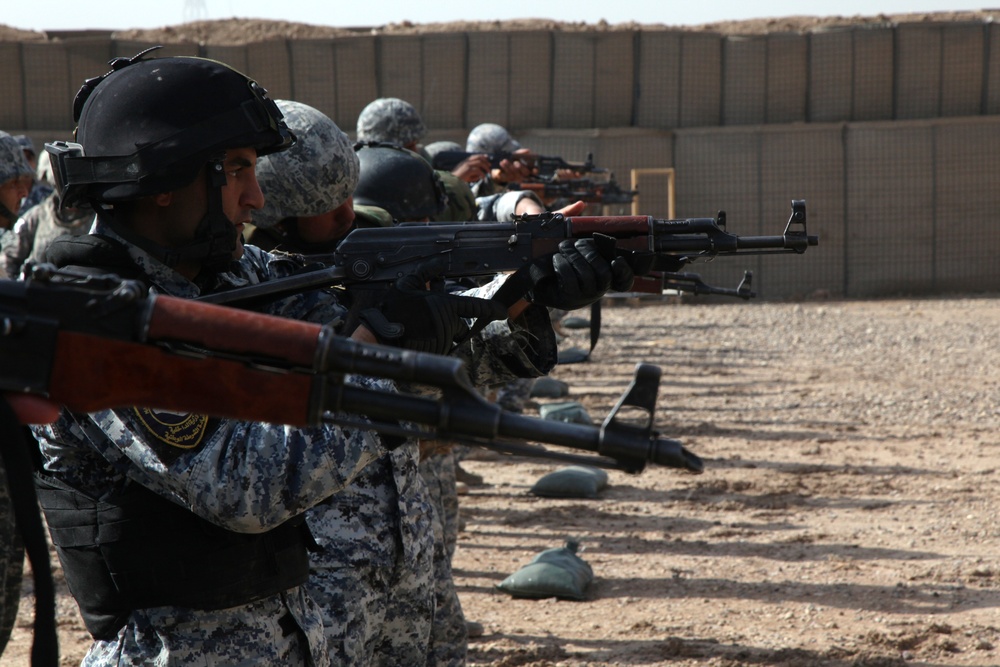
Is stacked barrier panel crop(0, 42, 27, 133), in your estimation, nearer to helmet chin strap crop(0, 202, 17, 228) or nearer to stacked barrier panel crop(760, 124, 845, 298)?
stacked barrier panel crop(760, 124, 845, 298)

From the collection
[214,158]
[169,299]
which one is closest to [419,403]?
[169,299]

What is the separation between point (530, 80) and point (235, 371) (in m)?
16.9

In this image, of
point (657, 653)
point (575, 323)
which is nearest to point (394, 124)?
point (657, 653)

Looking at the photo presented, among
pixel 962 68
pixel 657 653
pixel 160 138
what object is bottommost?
pixel 657 653

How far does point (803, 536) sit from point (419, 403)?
517 centimetres

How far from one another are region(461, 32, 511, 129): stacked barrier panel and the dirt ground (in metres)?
7.16

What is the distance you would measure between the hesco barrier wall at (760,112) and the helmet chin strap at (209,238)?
1554cm

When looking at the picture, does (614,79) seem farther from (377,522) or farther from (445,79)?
(377,522)

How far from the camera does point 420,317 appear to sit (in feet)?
7.86

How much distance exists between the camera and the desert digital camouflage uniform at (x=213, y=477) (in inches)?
73.9

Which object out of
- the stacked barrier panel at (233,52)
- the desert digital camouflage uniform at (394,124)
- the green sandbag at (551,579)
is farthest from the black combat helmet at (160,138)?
the stacked barrier panel at (233,52)

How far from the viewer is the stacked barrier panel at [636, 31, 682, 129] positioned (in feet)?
58.5

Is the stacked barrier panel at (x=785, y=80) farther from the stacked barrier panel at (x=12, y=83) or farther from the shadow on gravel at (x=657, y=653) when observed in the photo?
the shadow on gravel at (x=657, y=653)

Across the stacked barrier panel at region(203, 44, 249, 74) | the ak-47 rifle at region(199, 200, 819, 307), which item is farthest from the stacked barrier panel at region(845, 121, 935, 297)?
the ak-47 rifle at region(199, 200, 819, 307)
